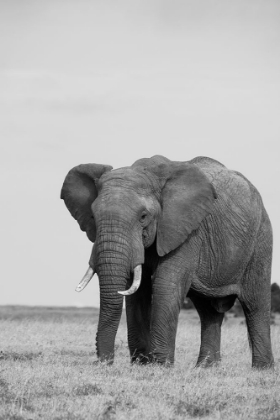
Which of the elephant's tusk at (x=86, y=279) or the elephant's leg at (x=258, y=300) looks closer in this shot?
the elephant's tusk at (x=86, y=279)

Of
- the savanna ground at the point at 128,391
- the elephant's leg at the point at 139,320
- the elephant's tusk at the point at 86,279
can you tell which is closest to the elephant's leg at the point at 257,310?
the savanna ground at the point at 128,391

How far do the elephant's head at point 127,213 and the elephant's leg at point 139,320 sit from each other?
41.4 inches

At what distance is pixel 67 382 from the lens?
1337cm

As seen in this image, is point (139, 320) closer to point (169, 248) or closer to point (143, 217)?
point (169, 248)

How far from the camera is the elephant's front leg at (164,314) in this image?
16125 millimetres

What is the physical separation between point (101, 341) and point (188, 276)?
2099 millimetres

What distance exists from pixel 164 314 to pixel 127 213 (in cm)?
187

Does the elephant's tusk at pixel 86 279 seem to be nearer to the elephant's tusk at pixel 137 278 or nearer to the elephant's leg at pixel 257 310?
the elephant's tusk at pixel 137 278

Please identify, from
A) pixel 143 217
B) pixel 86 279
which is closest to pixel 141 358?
pixel 86 279

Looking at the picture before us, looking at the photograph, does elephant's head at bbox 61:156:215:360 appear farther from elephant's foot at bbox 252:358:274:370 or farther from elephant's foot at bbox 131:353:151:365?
elephant's foot at bbox 252:358:274:370

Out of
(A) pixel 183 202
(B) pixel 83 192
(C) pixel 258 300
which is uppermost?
(B) pixel 83 192

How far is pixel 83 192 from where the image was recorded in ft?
56.4

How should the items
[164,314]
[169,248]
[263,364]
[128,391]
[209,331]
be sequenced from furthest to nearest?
[209,331]
[263,364]
[169,248]
[164,314]
[128,391]

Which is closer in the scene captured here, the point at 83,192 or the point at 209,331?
the point at 83,192
